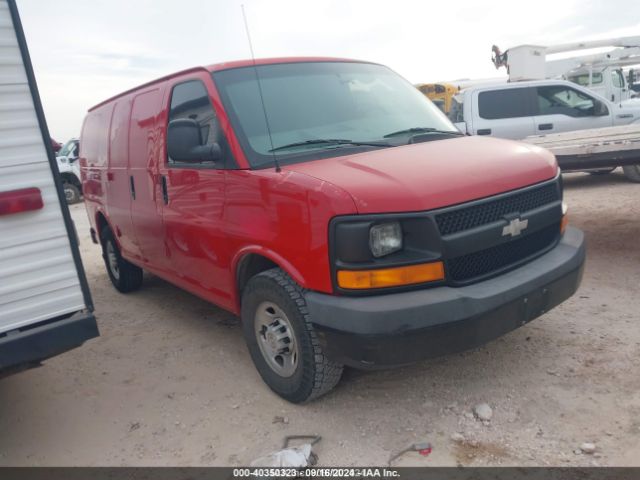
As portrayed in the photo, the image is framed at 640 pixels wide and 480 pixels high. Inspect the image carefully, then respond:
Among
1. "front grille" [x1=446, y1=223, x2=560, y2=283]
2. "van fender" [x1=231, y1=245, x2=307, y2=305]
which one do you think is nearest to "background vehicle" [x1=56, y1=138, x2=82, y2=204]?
"van fender" [x1=231, y1=245, x2=307, y2=305]

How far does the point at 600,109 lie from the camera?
29.3ft

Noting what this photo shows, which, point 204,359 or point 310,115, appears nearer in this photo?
point 310,115

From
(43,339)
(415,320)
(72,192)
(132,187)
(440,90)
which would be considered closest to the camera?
(415,320)

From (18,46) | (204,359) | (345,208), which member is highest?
(18,46)

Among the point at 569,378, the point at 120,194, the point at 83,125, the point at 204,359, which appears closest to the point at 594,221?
the point at 569,378

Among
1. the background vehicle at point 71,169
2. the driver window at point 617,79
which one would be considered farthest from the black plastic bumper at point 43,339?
the driver window at point 617,79

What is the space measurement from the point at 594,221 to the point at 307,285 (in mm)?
5246

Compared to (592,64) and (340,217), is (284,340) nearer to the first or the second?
(340,217)

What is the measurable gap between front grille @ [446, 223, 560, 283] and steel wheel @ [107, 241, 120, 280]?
4286mm

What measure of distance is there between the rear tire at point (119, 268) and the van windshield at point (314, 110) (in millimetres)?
2977

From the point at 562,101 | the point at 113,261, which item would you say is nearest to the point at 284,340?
the point at 113,261

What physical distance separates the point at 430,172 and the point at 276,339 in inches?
52.2

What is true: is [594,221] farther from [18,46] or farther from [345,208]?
[18,46]

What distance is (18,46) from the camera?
2484 millimetres
